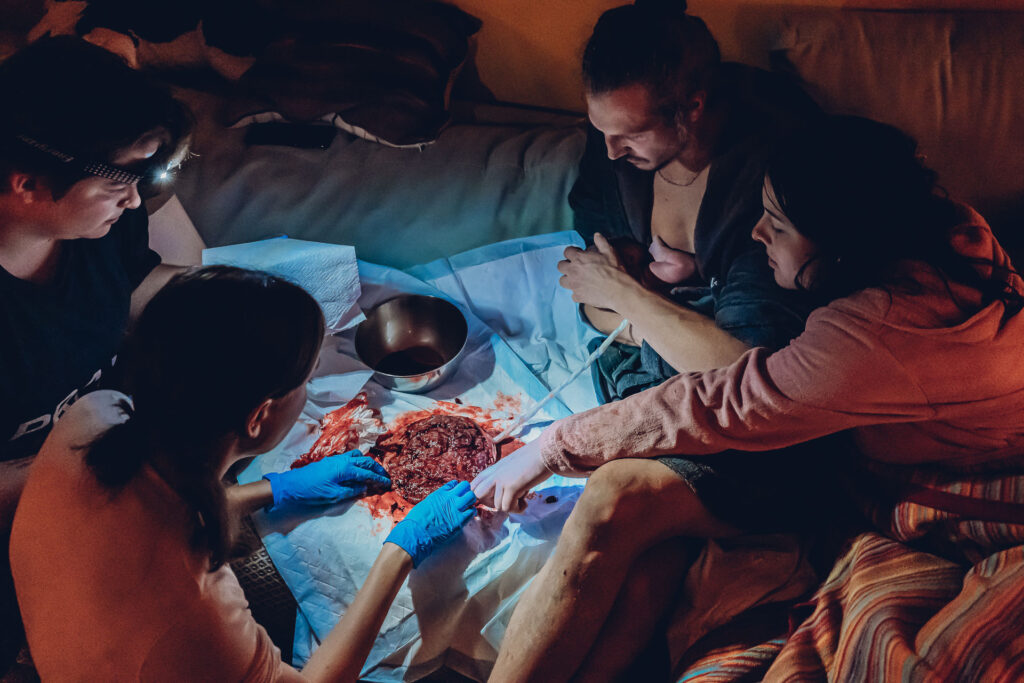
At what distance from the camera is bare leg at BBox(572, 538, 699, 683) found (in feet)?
4.33

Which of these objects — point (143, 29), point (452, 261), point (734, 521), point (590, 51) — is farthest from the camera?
point (452, 261)

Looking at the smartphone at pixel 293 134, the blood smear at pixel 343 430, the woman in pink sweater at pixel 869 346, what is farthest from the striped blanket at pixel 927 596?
the smartphone at pixel 293 134

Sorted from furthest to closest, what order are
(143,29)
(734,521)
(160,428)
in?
(143,29), (734,521), (160,428)

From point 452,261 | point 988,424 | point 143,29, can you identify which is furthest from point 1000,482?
point 143,29

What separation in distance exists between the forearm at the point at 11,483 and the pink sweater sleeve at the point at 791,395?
1.19 meters

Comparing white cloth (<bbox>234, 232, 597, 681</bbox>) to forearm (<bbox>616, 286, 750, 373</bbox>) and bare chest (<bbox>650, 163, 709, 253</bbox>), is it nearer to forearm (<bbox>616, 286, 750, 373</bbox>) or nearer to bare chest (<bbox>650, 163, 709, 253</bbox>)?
forearm (<bbox>616, 286, 750, 373</bbox>)

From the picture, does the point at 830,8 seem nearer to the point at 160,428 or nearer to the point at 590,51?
the point at 590,51

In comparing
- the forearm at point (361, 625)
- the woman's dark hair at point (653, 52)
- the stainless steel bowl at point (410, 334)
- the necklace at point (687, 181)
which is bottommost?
the forearm at point (361, 625)

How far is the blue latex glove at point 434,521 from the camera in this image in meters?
1.37

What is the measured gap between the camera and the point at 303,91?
6.57ft

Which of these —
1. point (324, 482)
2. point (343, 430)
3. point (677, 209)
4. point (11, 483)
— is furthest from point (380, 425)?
point (677, 209)

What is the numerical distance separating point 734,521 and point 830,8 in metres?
1.31

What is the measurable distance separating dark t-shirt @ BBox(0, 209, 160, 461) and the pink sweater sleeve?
1129 mm

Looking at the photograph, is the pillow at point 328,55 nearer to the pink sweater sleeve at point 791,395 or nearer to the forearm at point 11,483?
the forearm at point 11,483
